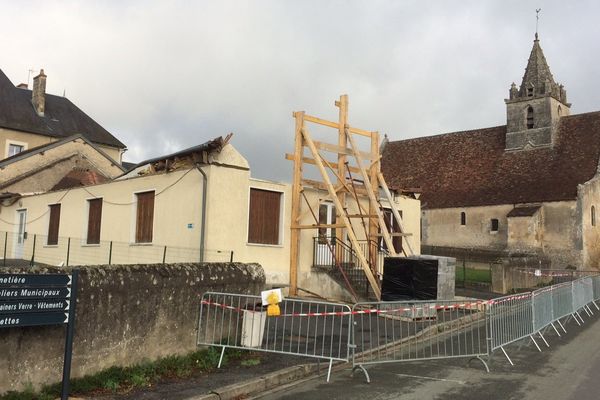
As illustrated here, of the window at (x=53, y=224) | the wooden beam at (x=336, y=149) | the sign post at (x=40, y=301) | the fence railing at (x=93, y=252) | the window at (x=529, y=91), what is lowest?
the sign post at (x=40, y=301)

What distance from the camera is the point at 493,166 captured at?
40.1 meters

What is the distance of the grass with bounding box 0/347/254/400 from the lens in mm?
5680

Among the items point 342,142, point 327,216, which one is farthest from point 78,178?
point 342,142

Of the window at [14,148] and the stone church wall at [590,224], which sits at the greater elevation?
the window at [14,148]

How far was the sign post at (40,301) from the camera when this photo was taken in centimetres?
498

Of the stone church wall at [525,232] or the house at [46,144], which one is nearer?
the house at [46,144]

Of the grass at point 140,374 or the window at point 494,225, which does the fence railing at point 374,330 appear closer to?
the grass at point 140,374

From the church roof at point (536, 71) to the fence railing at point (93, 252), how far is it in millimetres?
35802

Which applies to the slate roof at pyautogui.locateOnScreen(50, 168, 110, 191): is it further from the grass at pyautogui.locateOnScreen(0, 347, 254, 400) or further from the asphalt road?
the asphalt road

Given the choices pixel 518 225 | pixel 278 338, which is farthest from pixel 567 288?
pixel 518 225

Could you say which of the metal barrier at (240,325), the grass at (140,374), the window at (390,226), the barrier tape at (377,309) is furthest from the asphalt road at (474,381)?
the window at (390,226)

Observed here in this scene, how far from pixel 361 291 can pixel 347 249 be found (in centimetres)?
160

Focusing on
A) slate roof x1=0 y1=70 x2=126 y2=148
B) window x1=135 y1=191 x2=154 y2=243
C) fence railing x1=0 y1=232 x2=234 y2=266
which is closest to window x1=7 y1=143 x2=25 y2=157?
slate roof x1=0 y1=70 x2=126 y2=148

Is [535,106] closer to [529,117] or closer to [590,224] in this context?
[529,117]
